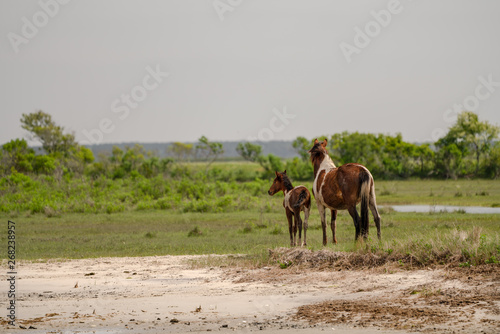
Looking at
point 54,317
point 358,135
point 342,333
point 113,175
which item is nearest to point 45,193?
point 113,175

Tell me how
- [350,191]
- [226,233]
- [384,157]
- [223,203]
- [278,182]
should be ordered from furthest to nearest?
[384,157], [223,203], [226,233], [278,182], [350,191]

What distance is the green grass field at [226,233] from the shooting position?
1131 cm

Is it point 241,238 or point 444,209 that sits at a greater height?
point 241,238

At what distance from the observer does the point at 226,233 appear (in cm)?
2053

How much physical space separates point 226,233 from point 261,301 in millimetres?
10913

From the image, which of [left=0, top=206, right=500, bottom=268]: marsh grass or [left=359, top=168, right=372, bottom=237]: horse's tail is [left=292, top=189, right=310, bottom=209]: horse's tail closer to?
[left=0, top=206, right=500, bottom=268]: marsh grass

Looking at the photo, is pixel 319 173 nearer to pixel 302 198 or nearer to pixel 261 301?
pixel 302 198

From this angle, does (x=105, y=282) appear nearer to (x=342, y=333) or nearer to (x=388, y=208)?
(x=342, y=333)

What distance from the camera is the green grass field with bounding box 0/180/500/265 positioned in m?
11.3

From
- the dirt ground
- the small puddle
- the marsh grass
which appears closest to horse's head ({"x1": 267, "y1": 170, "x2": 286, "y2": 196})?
the marsh grass

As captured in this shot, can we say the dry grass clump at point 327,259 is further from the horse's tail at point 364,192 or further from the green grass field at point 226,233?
the horse's tail at point 364,192

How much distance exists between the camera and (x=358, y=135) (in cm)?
5803

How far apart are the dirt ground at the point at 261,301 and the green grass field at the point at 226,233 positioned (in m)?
0.85

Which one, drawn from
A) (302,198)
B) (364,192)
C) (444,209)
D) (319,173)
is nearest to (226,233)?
(302,198)
